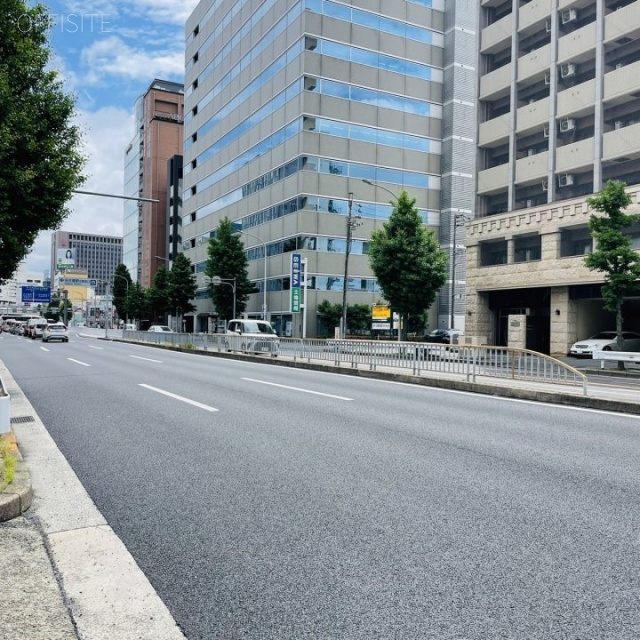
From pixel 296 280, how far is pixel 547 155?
20064mm

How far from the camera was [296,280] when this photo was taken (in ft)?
143

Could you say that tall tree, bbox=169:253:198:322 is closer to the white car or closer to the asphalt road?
the white car

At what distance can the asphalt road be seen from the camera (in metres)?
2.67

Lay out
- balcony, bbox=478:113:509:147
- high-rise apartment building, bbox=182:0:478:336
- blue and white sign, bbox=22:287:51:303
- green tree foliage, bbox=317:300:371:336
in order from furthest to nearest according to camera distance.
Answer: blue and white sign, bbox=22:287:51:303, high-rise apartment building, bbox=182:0:478:336, green tree foliage, bbox=317:300:371:336, balcony, bbox=478:113:509:147

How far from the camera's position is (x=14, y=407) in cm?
937

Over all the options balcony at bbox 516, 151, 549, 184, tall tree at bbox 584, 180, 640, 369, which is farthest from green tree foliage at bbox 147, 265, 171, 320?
tall tree at bbox 584, 180, 640, 369

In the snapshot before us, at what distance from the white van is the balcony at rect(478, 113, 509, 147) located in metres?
20.0

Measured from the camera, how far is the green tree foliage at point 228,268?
Answer: 50156mm

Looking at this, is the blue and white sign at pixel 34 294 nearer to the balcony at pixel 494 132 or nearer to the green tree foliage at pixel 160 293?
the green tree foliage at pixel 160 293

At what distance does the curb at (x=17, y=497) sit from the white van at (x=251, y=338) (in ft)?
65.1

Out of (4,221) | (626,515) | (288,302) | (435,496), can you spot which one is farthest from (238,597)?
(288,302)

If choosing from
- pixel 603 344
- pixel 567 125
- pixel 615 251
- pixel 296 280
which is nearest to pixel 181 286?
pixel 296 280

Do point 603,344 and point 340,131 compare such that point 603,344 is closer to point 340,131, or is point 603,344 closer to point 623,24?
point 623,24

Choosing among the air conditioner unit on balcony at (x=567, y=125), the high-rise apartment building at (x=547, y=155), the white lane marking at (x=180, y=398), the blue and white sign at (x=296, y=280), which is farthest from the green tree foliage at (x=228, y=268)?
A: the white lane marking at (x=180, y=398)
